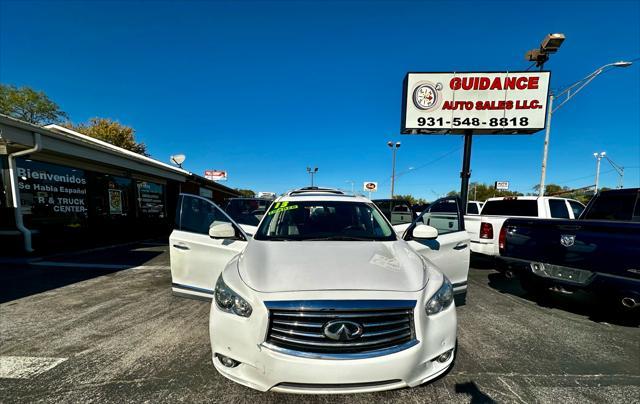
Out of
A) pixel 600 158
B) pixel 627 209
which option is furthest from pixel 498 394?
pixel 600 158

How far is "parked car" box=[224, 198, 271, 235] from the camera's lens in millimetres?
7323

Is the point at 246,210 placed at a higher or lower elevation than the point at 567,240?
lower

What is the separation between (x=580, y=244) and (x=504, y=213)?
14.1ft

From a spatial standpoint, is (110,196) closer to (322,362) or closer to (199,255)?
(199,255)

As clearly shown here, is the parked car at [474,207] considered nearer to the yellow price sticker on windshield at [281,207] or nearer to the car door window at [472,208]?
the car door window at [472,208]

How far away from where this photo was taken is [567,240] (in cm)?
376

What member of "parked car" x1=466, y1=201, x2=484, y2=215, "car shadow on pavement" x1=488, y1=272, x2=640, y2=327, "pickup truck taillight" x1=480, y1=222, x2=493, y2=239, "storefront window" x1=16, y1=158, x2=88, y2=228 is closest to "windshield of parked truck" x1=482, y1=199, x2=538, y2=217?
"pickup truck taillight" x1=480, y1=222, x2=493, y2=239

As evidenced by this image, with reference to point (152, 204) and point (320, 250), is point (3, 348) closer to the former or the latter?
point (320, 250)

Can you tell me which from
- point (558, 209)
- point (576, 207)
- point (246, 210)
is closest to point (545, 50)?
point (576, 207)

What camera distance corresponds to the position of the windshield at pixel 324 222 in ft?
9.82

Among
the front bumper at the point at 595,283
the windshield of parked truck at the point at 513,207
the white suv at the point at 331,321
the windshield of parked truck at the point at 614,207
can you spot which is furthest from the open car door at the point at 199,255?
the windshield of parked truck at the point at 513,207

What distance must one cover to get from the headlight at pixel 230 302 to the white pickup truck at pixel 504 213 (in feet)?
19.4

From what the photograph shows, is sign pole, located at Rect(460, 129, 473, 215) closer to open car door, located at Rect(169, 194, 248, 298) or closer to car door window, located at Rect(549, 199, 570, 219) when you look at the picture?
car door window, located at Rect(549, 199, 570, 219)

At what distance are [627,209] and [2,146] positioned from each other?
13.9 m
